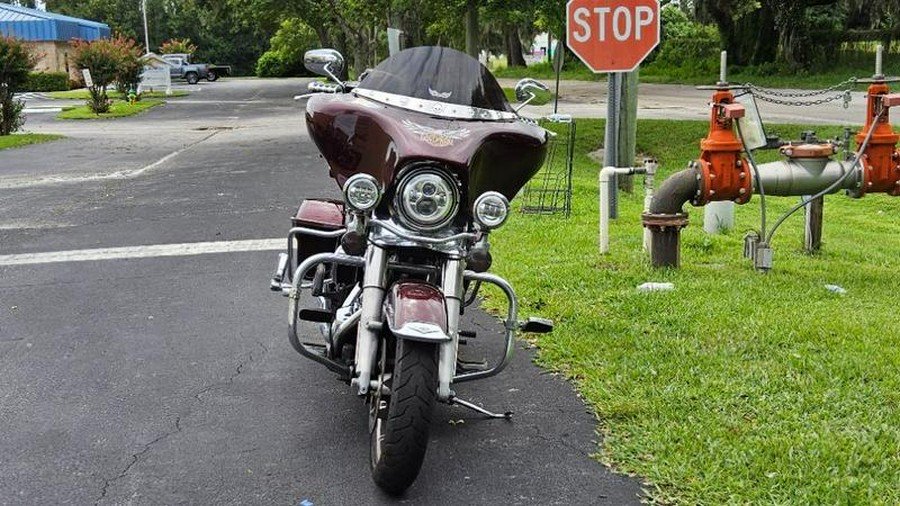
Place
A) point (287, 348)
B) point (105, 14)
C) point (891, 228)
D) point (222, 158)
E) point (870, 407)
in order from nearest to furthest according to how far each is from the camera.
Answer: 1. point (870, 407)
2. point (287, 348)
3. point (891, 228)
4. point (222, 158)
5. point (105, 14)

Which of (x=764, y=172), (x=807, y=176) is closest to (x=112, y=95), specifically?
(x=764, y=172)

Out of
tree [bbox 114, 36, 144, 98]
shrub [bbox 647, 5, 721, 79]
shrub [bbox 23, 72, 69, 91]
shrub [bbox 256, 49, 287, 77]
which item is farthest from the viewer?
shrub [bbox 256, 49, 287, 77]

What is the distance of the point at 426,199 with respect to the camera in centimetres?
373

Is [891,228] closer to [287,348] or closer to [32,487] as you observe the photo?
[287,348]

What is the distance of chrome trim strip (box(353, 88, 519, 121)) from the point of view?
4019 mm

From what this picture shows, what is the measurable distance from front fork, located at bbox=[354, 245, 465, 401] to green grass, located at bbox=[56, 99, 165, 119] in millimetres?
25836

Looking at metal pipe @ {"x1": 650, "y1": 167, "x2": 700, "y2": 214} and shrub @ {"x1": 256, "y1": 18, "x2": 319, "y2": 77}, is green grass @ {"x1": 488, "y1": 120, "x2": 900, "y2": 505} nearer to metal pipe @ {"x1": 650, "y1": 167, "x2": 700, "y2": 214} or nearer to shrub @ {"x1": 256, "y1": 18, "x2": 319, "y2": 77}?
metal pipe @ {"x1": 650, "y1": 167, "x2": 700, "y2": 214}

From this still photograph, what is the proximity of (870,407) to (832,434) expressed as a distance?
44 centimetres

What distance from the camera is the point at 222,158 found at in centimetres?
1620

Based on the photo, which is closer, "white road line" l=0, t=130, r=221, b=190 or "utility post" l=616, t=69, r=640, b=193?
"utility post" l=616, t=69, r=640, b=193

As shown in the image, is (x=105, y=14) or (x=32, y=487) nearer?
(x=32, y=487)

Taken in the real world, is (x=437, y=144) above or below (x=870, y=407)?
above

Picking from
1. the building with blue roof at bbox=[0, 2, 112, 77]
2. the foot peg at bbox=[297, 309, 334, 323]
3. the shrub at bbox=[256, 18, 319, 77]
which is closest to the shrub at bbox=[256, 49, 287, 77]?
the shrub at bbox=[256, 18, 319, 77]

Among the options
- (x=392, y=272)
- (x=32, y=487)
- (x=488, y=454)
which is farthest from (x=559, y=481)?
(x=32, y=487)
